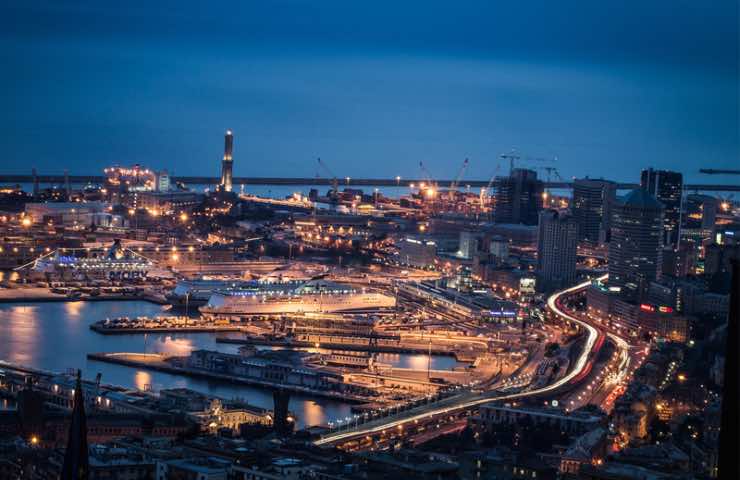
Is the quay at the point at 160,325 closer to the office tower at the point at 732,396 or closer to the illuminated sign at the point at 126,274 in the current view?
the illuminated sign at the point at 126,274

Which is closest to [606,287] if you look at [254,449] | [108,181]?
[254,449]

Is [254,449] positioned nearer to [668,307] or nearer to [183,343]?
[183,343]

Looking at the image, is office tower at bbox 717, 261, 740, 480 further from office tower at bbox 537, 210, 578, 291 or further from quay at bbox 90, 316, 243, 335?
office tower at bbox 537, 210, 578, 291

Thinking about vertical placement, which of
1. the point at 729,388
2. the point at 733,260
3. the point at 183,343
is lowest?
the point at 183,343

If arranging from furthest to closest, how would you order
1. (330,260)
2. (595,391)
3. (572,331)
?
(330,260), (572,331), (595,391)

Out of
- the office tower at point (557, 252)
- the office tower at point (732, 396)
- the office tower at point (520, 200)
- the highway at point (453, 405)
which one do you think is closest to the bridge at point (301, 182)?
the office tower at point (520, 200)

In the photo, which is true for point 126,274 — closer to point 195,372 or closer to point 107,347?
point 107,347
